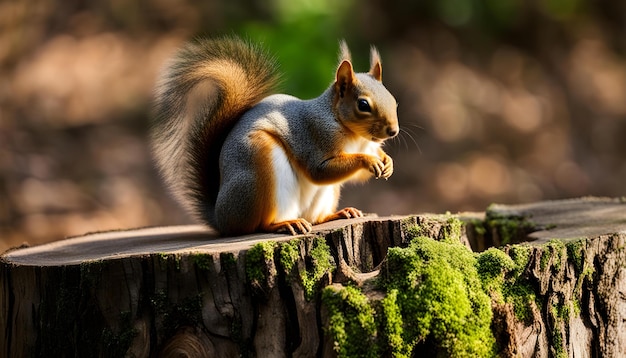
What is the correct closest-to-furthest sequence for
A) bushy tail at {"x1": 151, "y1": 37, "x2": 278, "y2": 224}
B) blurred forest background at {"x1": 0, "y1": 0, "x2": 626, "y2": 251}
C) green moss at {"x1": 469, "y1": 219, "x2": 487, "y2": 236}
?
1. bushy tail at {"x1": 151, "y1": 37, "x2": 278, "y2": 224}
2. green moss at {"x1": 469, "y1": 219, "x2": 487, "y2": 236}
3. blurred forest background at {"x1": 0, "y1": 0, "x2": 626, "y2": 251}

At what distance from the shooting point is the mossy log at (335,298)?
65.4 inches

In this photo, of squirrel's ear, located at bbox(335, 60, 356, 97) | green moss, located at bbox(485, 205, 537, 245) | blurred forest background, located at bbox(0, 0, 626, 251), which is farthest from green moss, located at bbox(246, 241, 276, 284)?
blurred forest background, located at bbox(0, 0, 626, 251)

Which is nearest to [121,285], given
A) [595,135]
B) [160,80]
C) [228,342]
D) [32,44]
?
[228,342]

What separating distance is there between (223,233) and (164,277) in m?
0.42

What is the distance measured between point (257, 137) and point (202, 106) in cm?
26

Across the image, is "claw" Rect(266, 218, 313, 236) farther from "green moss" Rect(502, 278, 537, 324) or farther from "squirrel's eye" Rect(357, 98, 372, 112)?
"green moss" Rect(502, 278, 537, 324)

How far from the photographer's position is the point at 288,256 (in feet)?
5.62

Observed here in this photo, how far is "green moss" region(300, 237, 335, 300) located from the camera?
1.69 meters

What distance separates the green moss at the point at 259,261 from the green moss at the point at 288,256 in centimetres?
2

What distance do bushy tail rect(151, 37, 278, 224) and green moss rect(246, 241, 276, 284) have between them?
→ 56cm

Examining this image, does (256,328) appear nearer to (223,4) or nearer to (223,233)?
(223,233)

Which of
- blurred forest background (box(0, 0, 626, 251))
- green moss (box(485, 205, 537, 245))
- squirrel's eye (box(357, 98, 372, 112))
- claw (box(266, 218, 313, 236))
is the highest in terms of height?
blurred forest background (box(0, 0, 626, 251))

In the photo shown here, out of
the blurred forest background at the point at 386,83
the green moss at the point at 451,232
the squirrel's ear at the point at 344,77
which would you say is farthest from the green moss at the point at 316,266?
the blurred forest background at the point at 386,83

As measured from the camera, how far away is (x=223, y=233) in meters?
2.13
